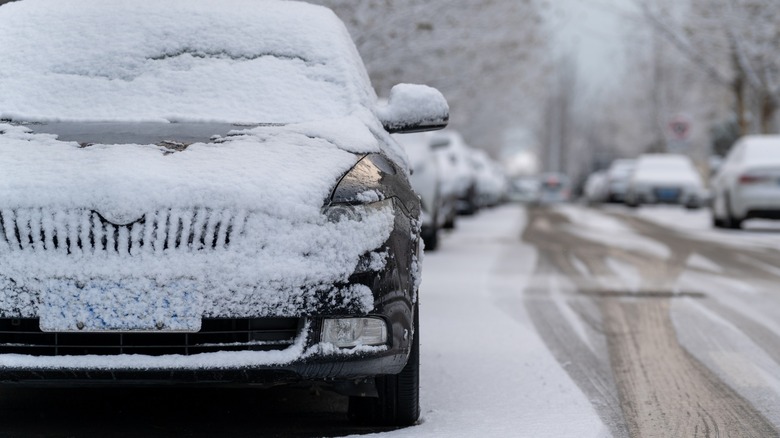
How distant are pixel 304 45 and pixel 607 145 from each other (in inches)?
4169

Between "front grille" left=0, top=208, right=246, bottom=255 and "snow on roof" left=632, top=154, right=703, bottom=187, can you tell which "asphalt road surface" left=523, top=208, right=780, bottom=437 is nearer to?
"front grille" left=0, top=208, right=246, bottom=255

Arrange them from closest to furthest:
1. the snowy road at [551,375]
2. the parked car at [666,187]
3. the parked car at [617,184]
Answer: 1. the snowy road at [551,375]
2. the parked car at [666,187]
3. the parked car at [617,184]

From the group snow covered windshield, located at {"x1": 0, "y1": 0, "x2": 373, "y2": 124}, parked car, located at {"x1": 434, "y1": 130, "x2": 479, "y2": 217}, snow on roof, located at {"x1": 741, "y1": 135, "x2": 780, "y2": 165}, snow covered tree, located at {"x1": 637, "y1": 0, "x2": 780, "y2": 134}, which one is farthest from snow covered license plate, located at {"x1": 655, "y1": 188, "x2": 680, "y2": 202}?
snow covered windshield, located at {"x1": 0, "y1": 0, "x2": 373, "y2": 124}

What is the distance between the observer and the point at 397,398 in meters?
4.54

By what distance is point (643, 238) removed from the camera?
17.9 meters

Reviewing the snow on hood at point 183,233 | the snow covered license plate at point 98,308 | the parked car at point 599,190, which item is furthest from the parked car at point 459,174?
the parked car at point 599,190

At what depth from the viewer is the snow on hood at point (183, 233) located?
3.96 metres

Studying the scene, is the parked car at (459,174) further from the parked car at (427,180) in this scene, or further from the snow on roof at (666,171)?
the snow on roof at (666,171)

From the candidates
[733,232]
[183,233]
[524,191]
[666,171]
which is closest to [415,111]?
[183,233]

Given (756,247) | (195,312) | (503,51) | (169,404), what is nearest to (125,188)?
(195,312)

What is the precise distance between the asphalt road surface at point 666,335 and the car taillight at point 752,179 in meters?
5.83

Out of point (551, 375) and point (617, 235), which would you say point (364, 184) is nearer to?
point (551, 375)

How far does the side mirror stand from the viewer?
17.3 feet

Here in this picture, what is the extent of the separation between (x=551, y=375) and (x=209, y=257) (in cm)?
227
